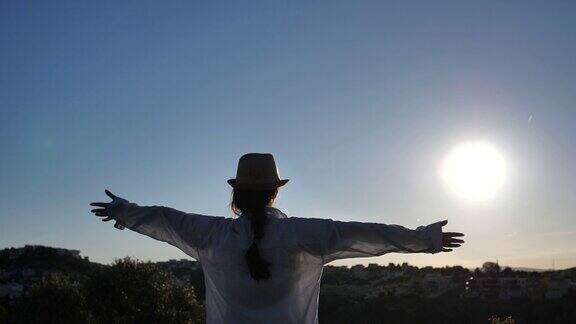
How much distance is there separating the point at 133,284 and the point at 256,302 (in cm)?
2156

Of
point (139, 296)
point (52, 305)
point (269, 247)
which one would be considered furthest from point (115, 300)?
point (269, 247)

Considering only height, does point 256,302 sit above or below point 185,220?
below

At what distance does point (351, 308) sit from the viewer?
40.0 meters

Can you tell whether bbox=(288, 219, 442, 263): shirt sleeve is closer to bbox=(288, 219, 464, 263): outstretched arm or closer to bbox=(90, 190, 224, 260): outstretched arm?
bbox=(288, 219, 464, 263): outstretched arm

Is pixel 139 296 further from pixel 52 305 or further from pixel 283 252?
pixel 283 252

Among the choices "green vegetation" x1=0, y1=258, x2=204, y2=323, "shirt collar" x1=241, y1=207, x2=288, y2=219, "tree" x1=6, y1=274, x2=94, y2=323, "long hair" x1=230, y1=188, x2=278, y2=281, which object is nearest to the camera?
"long hair" x1=230, y1=188, x2=278, y2=281

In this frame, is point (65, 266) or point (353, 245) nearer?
point (353, 245)

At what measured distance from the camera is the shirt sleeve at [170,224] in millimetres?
3783

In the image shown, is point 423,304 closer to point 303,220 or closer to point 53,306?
point 53,306

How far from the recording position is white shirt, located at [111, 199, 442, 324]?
139 inches

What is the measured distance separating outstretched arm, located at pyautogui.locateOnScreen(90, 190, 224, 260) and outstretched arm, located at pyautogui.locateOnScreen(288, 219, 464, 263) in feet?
2.02

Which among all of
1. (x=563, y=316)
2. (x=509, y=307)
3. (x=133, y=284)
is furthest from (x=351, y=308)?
(x=133, y=284)

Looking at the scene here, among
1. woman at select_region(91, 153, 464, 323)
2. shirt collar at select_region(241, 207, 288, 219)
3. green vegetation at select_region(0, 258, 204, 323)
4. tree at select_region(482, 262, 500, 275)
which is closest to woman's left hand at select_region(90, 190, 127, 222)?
woman at select_region(91, 153, 464, 323)

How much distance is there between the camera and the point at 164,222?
3932mm
